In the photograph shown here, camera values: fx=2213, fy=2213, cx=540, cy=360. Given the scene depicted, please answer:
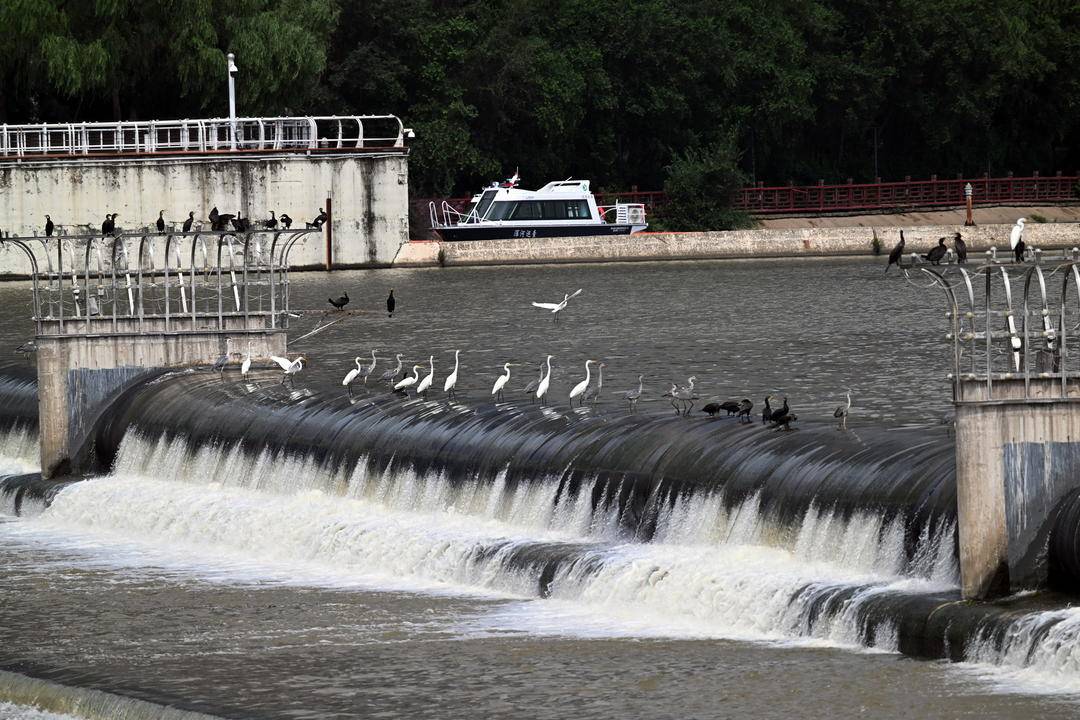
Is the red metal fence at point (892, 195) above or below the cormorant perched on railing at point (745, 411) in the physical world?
above

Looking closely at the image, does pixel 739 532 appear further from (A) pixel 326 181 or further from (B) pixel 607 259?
(B) pixel 607 259

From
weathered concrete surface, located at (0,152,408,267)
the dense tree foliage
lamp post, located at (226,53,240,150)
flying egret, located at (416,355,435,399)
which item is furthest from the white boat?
flying egret, located at (416,355,435,399)

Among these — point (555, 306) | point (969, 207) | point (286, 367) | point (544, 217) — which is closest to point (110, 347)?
point (286, 367)

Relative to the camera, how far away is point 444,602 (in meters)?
21.8

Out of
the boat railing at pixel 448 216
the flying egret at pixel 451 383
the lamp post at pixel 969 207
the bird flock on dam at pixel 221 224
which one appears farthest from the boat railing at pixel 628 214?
the flying egret at pixel 451 383

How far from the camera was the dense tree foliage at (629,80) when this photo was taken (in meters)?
73.0

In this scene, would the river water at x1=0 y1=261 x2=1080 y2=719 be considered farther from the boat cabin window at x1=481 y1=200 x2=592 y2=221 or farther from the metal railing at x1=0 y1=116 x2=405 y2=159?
the boat cabin window at x1=481 y1=200 x2=592 y2=221

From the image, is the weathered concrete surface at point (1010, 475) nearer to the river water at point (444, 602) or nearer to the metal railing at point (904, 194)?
the river water at point (444, 602)

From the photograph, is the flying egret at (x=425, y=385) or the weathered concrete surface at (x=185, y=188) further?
the weathered concrete surface at (x=185, y=188)

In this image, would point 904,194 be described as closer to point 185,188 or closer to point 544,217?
point 544,217

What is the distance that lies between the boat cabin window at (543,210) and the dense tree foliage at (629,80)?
2975 millimetres

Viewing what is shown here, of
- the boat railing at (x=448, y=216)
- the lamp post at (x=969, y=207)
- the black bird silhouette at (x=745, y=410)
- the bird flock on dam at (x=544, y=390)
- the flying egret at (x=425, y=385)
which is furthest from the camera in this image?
the lamp post at (x=969, y=207)

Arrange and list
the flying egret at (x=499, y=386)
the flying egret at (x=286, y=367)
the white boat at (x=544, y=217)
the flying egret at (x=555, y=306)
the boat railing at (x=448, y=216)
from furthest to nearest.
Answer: the boat railing at (x=448, y=216)
the white boat at (x=544, y=217)
the flying egret at (x=555, y=306)
the flying egret at (x=286, y=367)
the flying egret at (x=499, y=386)

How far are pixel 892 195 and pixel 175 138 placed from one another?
2907 cm
